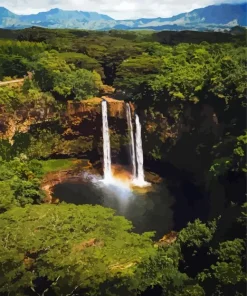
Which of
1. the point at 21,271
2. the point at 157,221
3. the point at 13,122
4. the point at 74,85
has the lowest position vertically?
the point at 157,221

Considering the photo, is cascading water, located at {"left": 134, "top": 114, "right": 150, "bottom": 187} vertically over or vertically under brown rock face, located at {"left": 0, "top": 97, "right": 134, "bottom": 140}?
under

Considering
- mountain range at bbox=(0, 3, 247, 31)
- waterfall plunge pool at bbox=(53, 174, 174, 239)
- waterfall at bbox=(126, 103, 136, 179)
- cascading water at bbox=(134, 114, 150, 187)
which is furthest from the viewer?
mountain range at bbox=(0, 3, 247, 31)

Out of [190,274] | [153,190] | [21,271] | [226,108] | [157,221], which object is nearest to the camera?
[21,271]

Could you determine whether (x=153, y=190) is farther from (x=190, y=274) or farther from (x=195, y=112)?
(x=190, y=274)

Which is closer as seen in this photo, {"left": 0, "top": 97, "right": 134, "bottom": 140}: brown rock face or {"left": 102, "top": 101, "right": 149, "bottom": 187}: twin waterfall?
{"left": 0, "top": 97, "right": 134, "bottom": 140}: brown rock face

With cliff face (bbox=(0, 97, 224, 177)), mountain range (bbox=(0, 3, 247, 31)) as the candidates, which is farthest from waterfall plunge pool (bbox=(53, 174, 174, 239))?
mountain range (bbox=(0, 3, 247, 31))

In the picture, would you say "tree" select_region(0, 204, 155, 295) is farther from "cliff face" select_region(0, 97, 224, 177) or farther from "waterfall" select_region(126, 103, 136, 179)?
"waterfall" select_region(126, 103, 136, 179)

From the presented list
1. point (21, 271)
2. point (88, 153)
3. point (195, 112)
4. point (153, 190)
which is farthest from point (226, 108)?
point (21, 271)
